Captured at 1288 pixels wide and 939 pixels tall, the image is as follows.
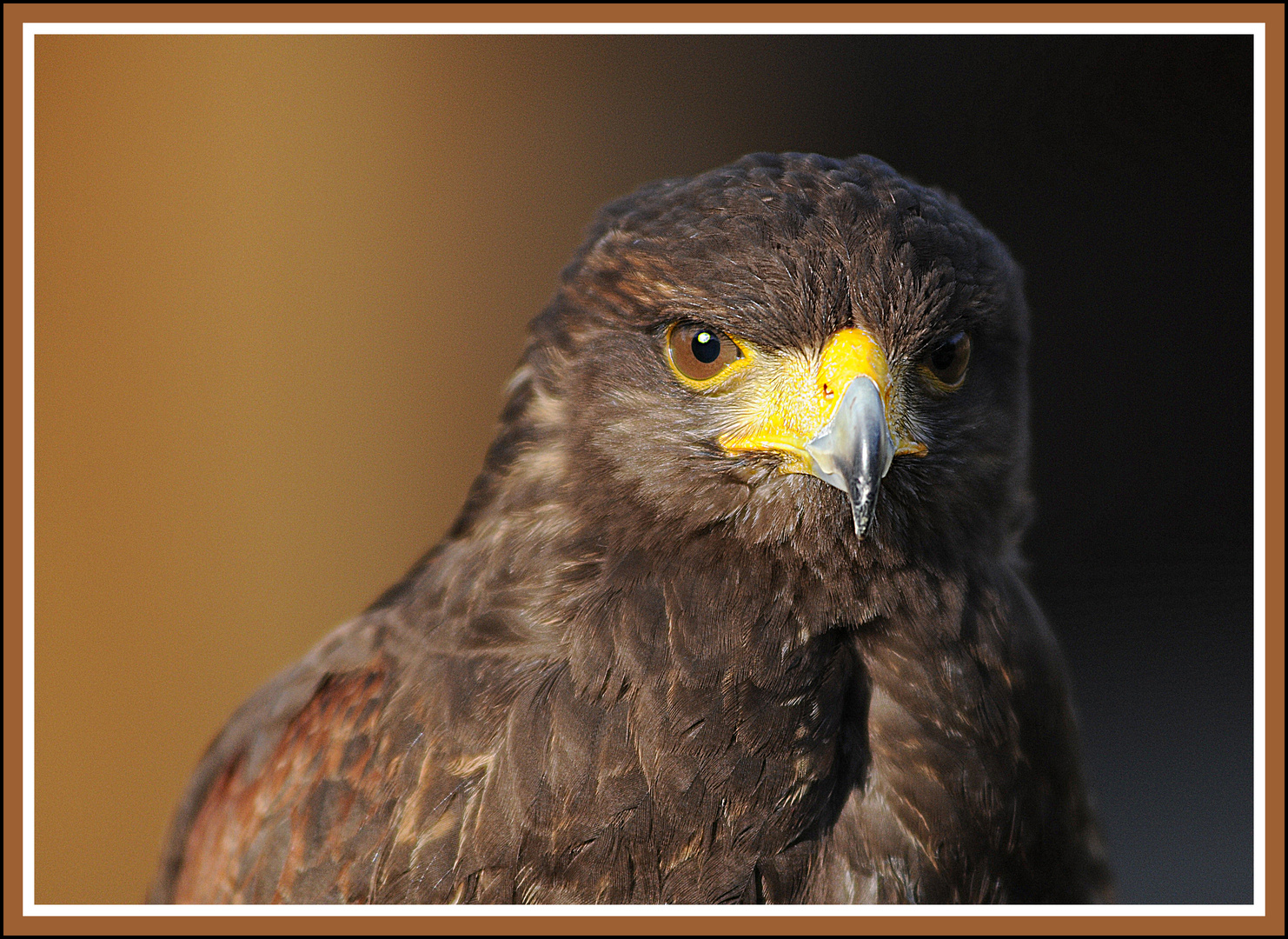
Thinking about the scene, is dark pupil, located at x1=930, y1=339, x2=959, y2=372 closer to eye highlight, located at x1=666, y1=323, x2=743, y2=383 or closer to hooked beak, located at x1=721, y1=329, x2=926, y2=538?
hooked beak, located at x1=721, y1=329, x2=926, y2=538

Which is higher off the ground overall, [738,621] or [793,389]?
[793,389]

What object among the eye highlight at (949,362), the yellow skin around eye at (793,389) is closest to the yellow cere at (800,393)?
the yellow skin around eye at (793,389)

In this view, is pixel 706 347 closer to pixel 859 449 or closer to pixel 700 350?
pixel 700 350

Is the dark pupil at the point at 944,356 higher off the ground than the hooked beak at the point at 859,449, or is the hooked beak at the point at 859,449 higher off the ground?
the dark pupil at the point at 944,356

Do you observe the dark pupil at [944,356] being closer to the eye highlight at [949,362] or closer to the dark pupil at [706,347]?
the eye highlight at [949,362]

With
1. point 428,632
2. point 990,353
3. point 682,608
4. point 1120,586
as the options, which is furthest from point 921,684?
point 1120,586

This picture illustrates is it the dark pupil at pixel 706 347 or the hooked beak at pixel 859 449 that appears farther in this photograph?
the dark pupil at pixel 706 347

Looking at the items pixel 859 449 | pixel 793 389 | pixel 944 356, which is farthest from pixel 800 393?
pixel 944 356
